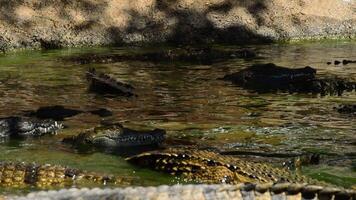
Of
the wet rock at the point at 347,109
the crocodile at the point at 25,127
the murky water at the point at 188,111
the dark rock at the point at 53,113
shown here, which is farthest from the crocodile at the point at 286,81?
the crocodile at the point at 25,127

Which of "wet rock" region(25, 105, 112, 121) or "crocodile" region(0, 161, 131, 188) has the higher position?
"crocodile" region(0, 161, 131, 188)

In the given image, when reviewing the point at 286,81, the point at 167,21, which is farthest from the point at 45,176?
the point at 167,21

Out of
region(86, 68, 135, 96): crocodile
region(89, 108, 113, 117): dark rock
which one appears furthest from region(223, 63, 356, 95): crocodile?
region(89, 108, 113, 117): dark rock

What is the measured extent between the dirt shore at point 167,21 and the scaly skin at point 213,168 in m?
16.1

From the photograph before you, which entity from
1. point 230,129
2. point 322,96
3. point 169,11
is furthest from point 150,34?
point 230,129

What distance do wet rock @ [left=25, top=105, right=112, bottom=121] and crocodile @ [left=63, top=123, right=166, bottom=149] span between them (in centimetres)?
182

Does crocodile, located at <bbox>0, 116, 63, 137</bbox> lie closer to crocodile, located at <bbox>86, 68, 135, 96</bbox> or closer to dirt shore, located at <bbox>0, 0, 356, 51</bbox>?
crocodile, located at <bbox>86, 68, 135, 96</bbox>

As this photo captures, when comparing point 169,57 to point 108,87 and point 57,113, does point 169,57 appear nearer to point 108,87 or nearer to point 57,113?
point 108,87

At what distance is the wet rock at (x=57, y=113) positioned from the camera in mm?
9820

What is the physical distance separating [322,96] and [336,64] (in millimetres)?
5526

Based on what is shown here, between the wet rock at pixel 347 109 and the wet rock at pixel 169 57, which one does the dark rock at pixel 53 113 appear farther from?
the wet rock at pixel 169 57

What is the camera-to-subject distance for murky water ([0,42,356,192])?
24.5ft

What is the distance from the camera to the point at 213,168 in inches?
243

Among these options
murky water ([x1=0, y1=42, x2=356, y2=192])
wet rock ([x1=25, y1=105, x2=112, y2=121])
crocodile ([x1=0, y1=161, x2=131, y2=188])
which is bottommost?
murky water ([x1=0, y1=42, x2=356, y2=192])
